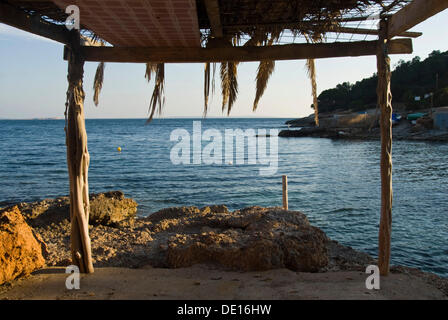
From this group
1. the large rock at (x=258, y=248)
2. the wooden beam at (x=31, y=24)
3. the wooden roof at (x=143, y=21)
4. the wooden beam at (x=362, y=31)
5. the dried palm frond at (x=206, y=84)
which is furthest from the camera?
the dried palm frond at (x=206, y=84)

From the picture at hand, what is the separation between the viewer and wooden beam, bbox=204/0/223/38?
10.9 ft

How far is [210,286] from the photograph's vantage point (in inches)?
160

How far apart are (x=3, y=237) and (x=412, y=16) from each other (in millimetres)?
4978

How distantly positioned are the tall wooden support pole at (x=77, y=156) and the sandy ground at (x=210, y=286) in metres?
0.42

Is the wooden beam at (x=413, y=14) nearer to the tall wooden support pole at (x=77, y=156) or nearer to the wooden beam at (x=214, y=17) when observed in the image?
the wooden beam at (x=214, y=17)

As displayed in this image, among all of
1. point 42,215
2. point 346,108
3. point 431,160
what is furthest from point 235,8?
point 346,108

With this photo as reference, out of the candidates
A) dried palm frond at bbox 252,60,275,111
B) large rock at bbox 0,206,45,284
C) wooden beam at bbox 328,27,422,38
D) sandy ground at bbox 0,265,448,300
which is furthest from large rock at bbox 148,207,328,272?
wooden beam at bbox 328,27,422,38

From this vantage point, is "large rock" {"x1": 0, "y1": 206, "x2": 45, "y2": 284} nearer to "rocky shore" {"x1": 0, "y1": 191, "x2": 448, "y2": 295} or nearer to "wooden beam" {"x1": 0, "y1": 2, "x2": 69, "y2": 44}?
"rocky shore" {"x1": 0, "y1": 191, "x2": 448, "y2": 295}

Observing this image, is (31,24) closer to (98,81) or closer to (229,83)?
(98,81)

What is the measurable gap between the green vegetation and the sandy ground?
46.3m

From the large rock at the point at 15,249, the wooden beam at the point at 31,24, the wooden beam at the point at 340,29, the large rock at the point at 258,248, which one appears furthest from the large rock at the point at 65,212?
the wooden beam at the point at 340,29

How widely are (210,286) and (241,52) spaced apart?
2.93 meters

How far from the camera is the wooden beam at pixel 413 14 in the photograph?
3.01 metres
